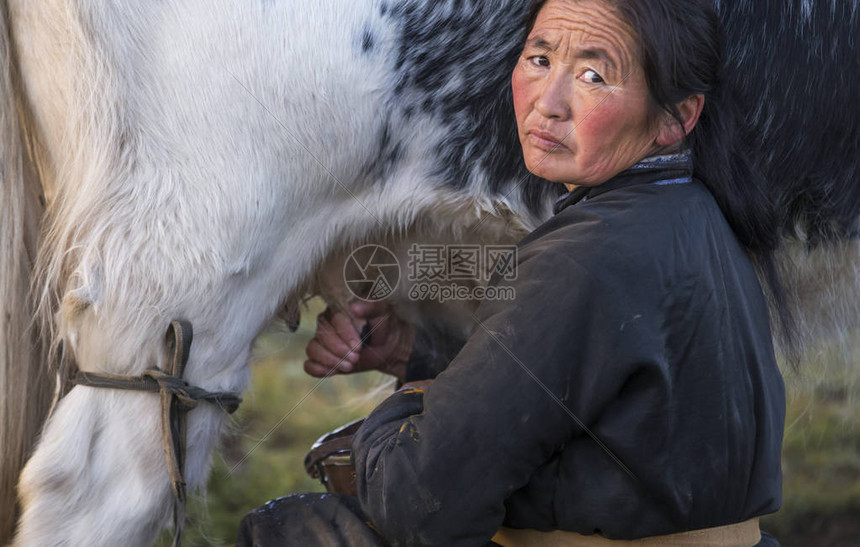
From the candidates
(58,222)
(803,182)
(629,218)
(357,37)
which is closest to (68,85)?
(58,222)

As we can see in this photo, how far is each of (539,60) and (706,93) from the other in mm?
221

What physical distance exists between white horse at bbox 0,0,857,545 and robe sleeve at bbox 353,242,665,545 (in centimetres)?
42

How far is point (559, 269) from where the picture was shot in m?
0.97

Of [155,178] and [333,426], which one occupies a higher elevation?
[155,178]

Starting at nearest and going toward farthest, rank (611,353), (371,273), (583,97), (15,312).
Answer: (611,353) < (583,97) < (15,312) < (371,273)

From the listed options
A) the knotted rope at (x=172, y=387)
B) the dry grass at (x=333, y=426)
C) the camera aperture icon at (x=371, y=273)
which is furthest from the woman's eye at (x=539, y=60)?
the dry grass at (x=333, y=426)

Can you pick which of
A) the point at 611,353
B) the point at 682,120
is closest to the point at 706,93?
the point at 682,120

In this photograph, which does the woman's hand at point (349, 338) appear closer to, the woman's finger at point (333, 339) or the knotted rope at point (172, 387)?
the woman's finger at point (333, 339)

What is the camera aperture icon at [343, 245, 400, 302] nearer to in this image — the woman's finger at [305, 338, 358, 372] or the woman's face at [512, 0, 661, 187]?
the woman's finger at [305, 338, 358, 372]

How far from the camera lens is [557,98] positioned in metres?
1.07

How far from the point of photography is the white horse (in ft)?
4.02

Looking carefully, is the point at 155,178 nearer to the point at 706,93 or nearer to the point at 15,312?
the point at 15,312

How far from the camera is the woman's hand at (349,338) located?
1705 millimetres

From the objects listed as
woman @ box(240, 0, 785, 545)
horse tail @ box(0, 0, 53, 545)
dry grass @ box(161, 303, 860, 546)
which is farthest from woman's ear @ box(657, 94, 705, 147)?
dry grass @ box(161, 303, 860, 546)
